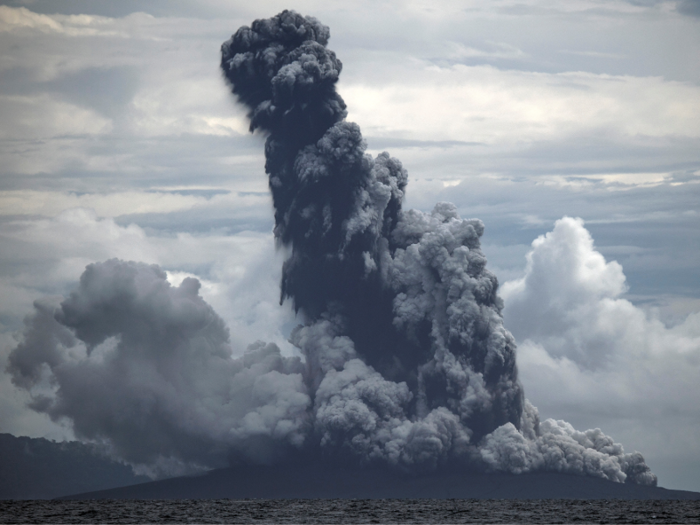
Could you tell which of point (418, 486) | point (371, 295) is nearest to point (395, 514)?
point (418, 486)

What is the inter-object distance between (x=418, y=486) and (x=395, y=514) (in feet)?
108

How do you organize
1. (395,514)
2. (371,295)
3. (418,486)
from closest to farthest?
(395,514) < (418,486) < (371,295)

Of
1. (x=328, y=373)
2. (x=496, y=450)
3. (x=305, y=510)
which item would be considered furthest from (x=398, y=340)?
(x=305, y=510)

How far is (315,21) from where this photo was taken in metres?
154

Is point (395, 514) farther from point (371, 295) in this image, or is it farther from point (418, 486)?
point (371, 295)

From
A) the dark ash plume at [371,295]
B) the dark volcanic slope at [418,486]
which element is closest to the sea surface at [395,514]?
the dark volcanic slope at [418,486]

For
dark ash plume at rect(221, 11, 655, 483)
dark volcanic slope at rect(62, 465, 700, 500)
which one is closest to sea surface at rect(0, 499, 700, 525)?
dark volcanic slope at rect(62, 465, 700, 500)

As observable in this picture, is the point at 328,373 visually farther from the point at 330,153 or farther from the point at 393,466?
the point at 330,153

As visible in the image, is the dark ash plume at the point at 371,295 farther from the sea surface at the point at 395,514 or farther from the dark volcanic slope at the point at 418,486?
the sea surface at the point at 395,514

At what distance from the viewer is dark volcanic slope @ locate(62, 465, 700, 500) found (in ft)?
504

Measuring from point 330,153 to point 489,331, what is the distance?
38.1m

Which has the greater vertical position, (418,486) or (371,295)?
(371,295)

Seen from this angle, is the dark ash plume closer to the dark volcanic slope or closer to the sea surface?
the dark volcanic slope

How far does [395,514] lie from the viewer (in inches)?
4786
